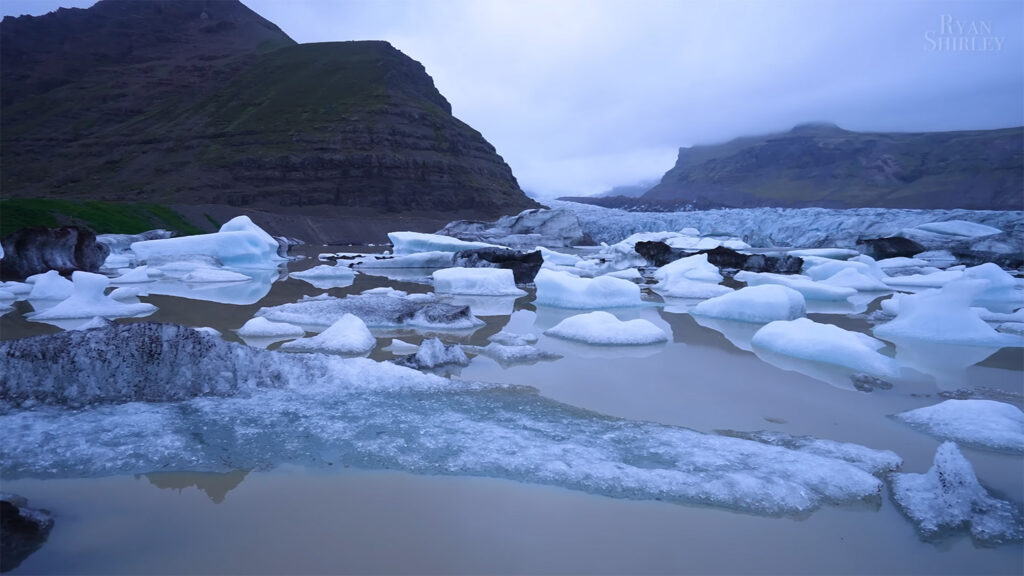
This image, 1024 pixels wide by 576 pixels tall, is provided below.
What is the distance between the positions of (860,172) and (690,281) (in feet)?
279

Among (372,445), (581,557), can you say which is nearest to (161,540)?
(372,445)

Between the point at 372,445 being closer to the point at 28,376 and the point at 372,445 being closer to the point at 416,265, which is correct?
the point at 28,376

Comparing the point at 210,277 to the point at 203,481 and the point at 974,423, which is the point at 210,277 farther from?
the point at 974,423

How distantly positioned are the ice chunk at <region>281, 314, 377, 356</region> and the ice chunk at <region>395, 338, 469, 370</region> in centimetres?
60

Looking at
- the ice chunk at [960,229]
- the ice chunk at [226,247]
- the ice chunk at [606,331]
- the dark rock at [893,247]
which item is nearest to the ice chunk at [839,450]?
the ice chunk at [606,331]

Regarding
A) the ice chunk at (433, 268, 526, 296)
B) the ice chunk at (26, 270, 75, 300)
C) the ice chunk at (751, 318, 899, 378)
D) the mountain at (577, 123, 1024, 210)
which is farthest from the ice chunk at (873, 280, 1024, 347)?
the mountain at (577, 123, 1024, 210)

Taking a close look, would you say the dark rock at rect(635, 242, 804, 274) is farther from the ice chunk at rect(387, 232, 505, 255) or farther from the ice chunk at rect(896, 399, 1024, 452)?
the ice chunk at rect(896, 399, 1024, 452)

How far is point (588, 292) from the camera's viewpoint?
24.9ft

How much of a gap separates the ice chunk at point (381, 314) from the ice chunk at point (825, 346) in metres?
2.82

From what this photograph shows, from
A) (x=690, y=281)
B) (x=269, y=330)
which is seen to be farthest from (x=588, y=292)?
(x=269, y=330)

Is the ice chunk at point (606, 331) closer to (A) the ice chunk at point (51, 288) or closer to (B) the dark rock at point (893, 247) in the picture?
(A) the ice chunk at point (51, 288)

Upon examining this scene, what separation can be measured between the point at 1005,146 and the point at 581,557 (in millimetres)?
89989

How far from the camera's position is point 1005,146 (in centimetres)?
6788

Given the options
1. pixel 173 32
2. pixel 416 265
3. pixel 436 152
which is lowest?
pixel 416 265
